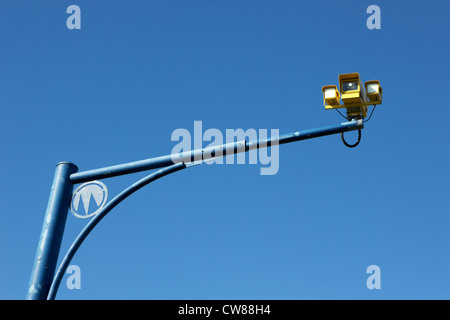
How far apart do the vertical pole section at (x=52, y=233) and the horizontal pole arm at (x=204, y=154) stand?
0.49ft

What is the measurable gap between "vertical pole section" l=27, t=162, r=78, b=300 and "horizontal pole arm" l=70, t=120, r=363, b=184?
151 mm

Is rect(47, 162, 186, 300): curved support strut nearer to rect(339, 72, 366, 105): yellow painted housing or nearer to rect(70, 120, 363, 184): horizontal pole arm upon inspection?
rect(70, 120, 363, 184): horizontal pole arm

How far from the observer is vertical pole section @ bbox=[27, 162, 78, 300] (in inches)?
512

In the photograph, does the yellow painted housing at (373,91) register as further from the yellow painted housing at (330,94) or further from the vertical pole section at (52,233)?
the vertical pole section at (52,233)

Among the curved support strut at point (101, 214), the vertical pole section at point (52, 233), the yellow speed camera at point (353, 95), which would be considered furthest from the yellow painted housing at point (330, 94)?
the vertical pole section at point (52, 233)

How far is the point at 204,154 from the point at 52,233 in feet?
6.30

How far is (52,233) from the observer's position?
13.2 m

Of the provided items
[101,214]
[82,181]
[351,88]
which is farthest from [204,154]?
[351,88]

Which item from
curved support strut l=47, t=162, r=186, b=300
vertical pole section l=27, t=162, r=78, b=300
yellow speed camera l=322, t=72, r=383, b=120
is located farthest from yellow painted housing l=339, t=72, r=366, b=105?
vertical pole section l=27, t=162, r=78, b=300

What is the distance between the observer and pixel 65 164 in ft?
45.0

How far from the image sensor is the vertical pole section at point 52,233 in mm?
13008
